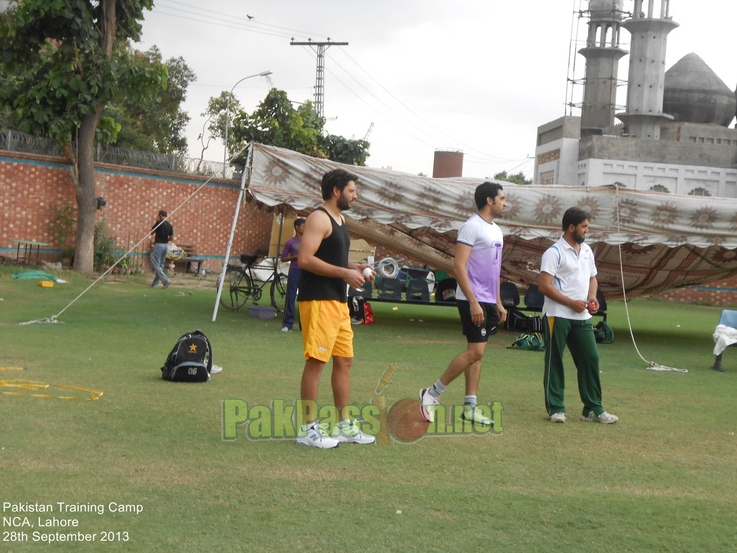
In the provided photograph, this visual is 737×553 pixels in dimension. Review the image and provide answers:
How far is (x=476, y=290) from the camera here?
660 cm

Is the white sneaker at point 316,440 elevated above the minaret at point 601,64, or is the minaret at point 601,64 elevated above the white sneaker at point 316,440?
the minaret at point 601,64

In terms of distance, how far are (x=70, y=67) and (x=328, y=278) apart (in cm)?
1610

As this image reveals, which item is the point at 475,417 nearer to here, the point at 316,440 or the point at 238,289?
the point at 316,440

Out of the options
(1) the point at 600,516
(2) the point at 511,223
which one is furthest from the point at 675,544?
(2) the point at 511,223

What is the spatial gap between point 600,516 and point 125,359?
5.98 metres

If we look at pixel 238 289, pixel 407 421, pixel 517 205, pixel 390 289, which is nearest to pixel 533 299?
pixel 517 205

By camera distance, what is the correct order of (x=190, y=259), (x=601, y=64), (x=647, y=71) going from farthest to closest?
(x=601, y=64), (x=647, y=71), (x=190, y=259)

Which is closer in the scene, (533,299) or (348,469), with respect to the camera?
(348,469)

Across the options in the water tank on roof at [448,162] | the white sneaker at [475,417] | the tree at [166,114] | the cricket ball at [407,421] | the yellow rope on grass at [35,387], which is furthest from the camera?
the water tank on roof at [448,162]

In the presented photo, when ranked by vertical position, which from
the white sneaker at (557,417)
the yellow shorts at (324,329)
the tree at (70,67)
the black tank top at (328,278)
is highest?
the tree at (70,67)

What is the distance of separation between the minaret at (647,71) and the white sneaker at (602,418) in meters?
44.7

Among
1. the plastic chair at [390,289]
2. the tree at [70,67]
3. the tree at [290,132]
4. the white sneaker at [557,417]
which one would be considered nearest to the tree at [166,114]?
the tree at [290,132]

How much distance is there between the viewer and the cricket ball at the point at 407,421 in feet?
20.1

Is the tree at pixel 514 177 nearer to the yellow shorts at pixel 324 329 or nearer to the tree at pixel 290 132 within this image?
the tree at pixel 290 132
